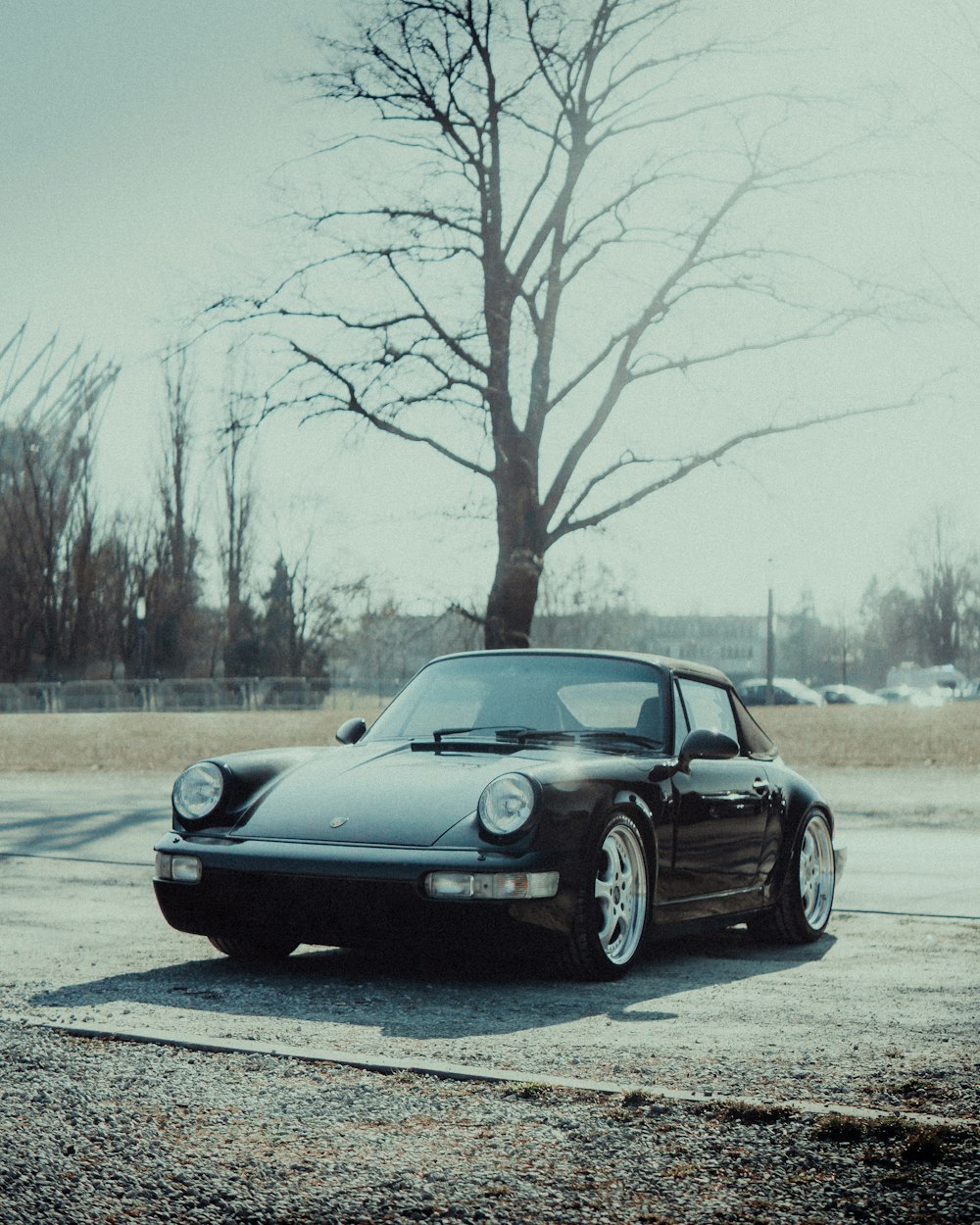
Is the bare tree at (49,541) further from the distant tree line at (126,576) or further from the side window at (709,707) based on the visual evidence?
the side window at (709,707)

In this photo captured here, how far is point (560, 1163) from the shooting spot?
357 centimetres

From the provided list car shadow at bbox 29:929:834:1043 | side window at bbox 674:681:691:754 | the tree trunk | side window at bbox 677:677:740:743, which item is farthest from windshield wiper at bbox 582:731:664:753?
the tree trunk

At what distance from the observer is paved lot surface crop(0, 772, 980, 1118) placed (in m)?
4.69

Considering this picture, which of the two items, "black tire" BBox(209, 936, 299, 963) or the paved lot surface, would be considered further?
"black tire" BBox(209, 936, 299, 963)

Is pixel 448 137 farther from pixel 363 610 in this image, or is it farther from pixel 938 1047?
pixel 938 1047

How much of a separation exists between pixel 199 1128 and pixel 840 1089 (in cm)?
172

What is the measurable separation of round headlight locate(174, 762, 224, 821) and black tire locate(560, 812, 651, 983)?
A: 156cm

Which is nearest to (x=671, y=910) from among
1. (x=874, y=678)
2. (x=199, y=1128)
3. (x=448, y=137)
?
(x=199, y=1128)

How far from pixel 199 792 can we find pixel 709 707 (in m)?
2.53

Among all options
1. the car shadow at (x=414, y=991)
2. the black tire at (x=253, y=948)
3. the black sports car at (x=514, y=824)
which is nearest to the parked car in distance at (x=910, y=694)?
the black sports car at (x=514, y=824)

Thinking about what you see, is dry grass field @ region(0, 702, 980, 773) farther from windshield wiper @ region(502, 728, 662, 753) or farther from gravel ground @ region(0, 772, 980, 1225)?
gravel ground @ region(0, 772, 980, 1225)

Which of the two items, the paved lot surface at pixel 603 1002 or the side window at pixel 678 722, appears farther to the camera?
the side window at pixel 678 722

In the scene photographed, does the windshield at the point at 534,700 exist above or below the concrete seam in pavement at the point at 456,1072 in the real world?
above

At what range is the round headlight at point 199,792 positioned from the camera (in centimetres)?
664
